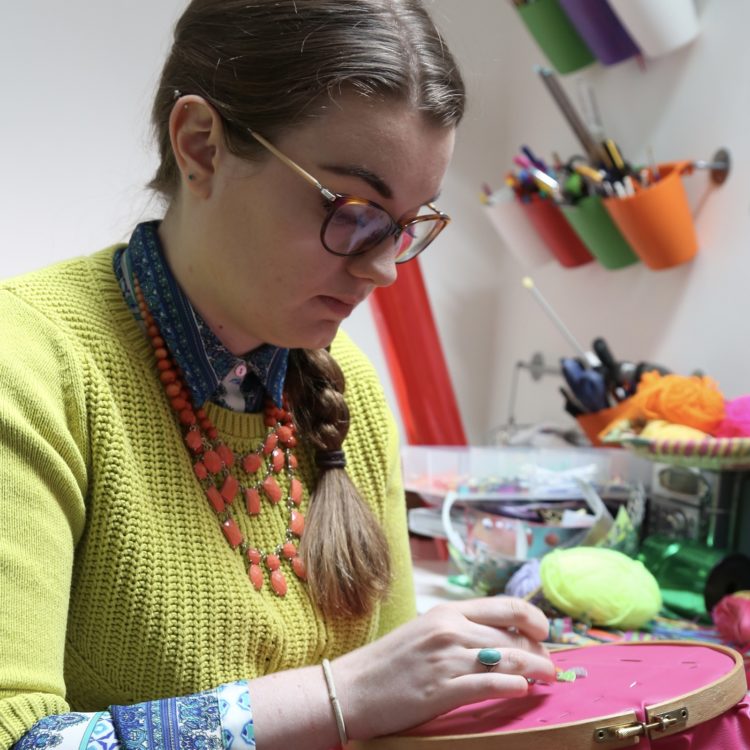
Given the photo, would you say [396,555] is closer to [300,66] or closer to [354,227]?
[354,227]

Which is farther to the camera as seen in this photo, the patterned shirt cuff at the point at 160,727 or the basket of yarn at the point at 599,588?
the basket of yarn at the point at 599,588

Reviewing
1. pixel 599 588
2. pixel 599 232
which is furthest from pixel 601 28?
pixel 599 588

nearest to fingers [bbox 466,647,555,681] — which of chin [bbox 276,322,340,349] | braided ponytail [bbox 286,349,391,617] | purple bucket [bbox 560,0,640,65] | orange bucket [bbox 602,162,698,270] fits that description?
braided ponytail [bbox 286,349,391,617]

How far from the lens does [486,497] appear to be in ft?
4.30

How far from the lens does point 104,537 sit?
0.72 m

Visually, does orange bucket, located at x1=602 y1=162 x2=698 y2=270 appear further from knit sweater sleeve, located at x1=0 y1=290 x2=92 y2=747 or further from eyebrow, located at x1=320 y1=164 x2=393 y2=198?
knit sweater sleeve, located at x1=0 y1=290 x2=92 y2=747

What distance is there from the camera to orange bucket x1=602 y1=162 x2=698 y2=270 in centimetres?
137

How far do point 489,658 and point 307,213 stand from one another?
1.18ft

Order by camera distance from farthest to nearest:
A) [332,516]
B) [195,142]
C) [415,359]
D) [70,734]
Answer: [415,359]
[332,516]
[195,142]
[70,734]

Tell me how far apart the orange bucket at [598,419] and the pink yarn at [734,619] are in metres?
0.39

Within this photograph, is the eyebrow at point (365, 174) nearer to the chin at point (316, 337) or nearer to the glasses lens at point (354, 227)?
the glasses lens at point (354, 227)

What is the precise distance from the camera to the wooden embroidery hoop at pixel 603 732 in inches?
24.6

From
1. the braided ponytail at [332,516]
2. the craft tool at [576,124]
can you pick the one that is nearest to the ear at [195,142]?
the braided ponytail at [332,516]

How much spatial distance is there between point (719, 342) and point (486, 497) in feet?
1.37
